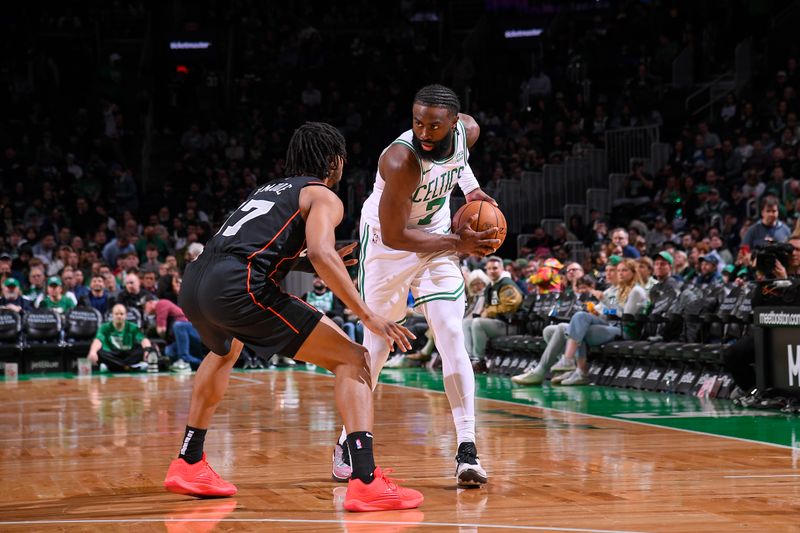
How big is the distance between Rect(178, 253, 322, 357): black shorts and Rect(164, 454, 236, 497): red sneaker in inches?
24.9

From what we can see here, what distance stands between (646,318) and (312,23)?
17067 mm

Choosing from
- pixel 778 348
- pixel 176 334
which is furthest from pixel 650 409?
pixel 176 334

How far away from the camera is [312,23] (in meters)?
26.2

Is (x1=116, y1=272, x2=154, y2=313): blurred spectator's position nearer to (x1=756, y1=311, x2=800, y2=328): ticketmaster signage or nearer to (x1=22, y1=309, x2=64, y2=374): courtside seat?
(x1=22, y1=309, x2=64, y2=374): courtside seat

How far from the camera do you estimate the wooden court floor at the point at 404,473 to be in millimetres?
4293

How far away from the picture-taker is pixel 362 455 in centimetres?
→ 454

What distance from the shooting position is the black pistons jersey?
15.5 ft

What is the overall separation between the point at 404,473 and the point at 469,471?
61 cm

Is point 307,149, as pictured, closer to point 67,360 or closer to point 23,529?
point 23,529

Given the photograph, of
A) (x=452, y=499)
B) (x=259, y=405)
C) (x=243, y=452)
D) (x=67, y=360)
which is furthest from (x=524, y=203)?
(x=452, y=499)

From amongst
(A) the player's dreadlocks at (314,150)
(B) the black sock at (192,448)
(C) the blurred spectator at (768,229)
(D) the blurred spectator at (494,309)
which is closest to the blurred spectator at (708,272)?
(C) the blurred spectator at (768,229)

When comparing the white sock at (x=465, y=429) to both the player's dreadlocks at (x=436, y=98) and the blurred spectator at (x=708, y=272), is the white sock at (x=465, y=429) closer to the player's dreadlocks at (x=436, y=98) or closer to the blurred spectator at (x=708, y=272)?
the player's dreadlocks at (x=436, y=98)

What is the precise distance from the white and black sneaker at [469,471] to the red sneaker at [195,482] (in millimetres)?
996

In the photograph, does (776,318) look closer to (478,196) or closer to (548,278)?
(478,196)
